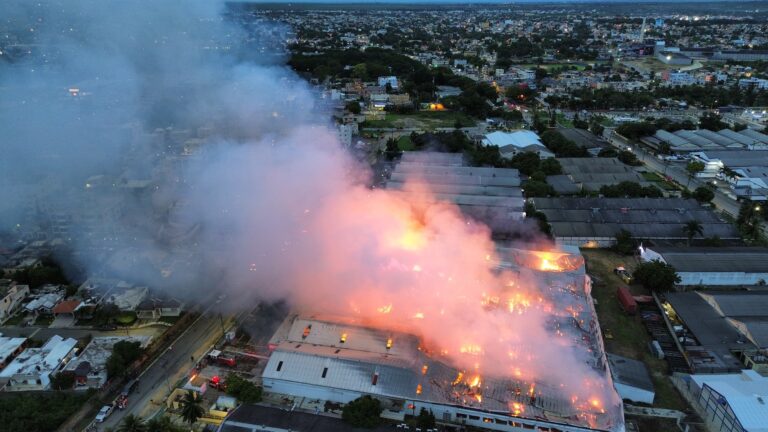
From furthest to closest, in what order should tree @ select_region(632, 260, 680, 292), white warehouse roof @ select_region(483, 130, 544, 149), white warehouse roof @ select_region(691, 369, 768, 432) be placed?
white warehouse roof @ select_region(483, 130, 544, 149) < tree @ select_region(632, 260, 680, 292) < white warehouse roof @ select_region(691, 369, 768, 432)

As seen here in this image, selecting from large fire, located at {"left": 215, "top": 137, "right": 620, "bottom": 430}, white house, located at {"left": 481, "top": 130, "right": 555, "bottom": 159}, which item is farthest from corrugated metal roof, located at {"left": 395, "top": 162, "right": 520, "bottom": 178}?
large fire, located at {"left": 215, "top": 137, "right": 620, "bottom": 430}

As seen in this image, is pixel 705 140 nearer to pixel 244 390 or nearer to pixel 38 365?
pixel 244 390

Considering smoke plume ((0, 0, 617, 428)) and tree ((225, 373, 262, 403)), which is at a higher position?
smoke plume ((0, 0, 617, 428))

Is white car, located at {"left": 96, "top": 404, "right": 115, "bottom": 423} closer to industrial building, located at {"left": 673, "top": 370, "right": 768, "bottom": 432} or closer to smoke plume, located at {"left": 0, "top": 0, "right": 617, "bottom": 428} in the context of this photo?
smoke plume, located at {"left": 0, "top": 0, "right": 617, "bottom": 428}

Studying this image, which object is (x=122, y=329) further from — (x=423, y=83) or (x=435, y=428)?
(x=423, y=83)

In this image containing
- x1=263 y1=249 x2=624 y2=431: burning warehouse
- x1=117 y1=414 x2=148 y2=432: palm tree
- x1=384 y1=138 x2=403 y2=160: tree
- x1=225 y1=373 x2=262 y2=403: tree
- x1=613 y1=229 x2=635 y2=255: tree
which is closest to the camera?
x1=117 y1=414 x2=148 y2=432: palm tree
